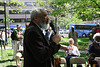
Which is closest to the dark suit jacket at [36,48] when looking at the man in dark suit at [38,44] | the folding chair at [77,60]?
the man in dark suit at [38,44]

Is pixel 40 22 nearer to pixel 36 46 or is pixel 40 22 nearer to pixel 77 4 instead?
pixel 36 46

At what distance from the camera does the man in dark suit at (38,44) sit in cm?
223

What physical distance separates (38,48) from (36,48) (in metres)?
0.02

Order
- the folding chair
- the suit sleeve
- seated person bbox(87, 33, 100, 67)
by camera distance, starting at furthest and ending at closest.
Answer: the folding chair < seated person bbox(87, 33, 100, 67) < the suit sleeve

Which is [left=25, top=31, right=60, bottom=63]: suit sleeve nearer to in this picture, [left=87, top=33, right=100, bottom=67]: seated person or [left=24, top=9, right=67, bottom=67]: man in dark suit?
[left=24, top=9, right=67, bottom=67]: man in dark suit

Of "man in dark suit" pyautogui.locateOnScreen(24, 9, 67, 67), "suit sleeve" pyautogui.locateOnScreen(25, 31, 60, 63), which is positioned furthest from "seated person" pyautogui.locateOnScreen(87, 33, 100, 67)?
"suit sleeve" pyautogui.locateOnScreen(25, 31, 60, 63)

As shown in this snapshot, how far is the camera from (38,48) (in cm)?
222

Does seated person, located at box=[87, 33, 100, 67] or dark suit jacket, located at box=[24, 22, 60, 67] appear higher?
dark suit jacket, located at box=[24, 22, 60, 67]

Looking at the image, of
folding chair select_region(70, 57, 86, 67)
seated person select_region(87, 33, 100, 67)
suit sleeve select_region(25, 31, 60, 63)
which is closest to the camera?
suit sleeve select_region(25, 31, 60, 63)

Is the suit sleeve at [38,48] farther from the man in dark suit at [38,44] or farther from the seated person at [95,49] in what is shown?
the seated person at [95,49]

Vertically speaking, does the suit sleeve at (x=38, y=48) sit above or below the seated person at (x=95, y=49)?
above

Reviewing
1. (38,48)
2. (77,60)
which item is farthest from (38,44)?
(77,60)

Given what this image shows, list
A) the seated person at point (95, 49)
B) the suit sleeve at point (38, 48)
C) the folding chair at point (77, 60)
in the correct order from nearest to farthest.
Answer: the suit sleeve at point (38, 48), the seated person at point (95, 49), the folding chair at point (77, 60)

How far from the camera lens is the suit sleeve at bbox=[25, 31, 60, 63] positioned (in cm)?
222
